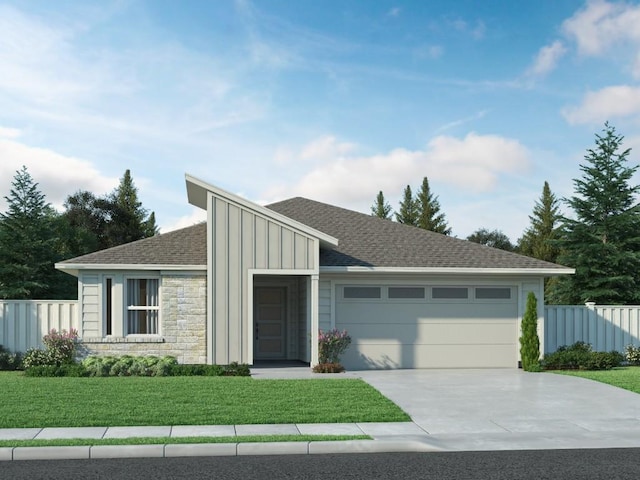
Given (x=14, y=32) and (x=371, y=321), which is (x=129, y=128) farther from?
(x=371, y=321)

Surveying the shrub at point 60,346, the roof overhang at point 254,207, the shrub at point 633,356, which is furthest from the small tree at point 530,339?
the shrub at point 60,346

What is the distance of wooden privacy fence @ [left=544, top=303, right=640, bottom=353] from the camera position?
23.1 metres

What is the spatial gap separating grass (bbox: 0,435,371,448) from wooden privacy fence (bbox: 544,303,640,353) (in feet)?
44.7

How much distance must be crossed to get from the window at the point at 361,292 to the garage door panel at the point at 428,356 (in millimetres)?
1401

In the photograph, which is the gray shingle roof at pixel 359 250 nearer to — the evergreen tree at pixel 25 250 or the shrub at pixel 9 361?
the shrub at pixel 9 361

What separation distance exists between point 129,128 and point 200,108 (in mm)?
2471

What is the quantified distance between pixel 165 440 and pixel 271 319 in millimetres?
13804

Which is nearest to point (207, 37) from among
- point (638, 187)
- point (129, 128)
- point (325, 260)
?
point (129, 128)

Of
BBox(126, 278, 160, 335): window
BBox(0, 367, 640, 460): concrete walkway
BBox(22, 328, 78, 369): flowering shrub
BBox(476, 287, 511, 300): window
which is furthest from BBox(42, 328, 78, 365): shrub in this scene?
BBox(476, 287, 511, 300): window

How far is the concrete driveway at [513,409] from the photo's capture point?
37.6 feet

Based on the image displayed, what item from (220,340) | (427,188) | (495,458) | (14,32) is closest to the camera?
(495,458)

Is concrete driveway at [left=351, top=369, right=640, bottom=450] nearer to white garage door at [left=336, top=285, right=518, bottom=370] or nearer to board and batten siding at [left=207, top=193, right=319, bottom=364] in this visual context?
white garage door at [left=336, top=285, right=518, bottom=370]

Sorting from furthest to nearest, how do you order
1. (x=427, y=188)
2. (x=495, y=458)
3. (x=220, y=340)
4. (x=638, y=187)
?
(x=427, y=188) → (x=638, y=187) → (x=220, y=340) → (x=495, y=458)

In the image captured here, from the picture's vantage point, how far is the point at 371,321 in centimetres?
2155
